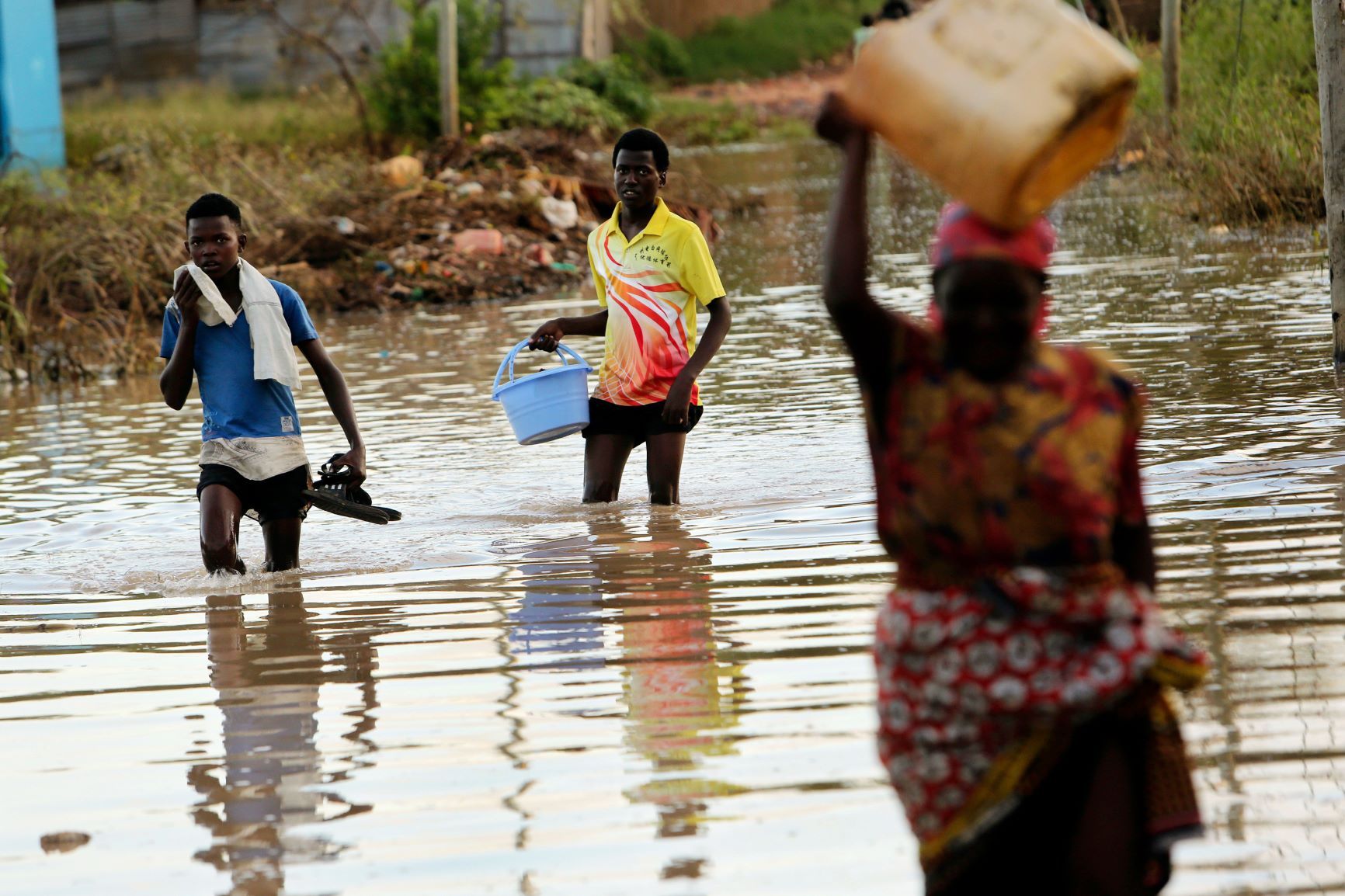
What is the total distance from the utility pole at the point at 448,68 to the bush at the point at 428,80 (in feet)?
6.24

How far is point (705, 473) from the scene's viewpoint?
8.70m

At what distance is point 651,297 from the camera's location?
289 inches

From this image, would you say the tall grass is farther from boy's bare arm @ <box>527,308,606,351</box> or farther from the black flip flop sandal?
the black flip flop sandal

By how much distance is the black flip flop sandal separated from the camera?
6.56 metres

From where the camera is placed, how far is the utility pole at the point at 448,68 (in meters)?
24.1

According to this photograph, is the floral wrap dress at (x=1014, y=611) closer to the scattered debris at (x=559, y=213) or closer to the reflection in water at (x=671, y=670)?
the reflection in water at (x=671, y=670)

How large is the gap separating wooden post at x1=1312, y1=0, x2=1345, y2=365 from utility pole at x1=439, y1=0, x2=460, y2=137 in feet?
53.8

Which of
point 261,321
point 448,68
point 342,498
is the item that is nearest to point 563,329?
point 342,498

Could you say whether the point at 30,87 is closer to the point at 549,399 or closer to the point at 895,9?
the point at 895,9

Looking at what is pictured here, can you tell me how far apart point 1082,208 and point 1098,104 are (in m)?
18.5

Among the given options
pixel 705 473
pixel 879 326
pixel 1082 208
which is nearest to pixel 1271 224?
pixel 1082 208

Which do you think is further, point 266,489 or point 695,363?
point 695,363

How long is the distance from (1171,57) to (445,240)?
906 cm

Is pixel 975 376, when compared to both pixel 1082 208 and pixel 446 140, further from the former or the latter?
pixel 446 140
